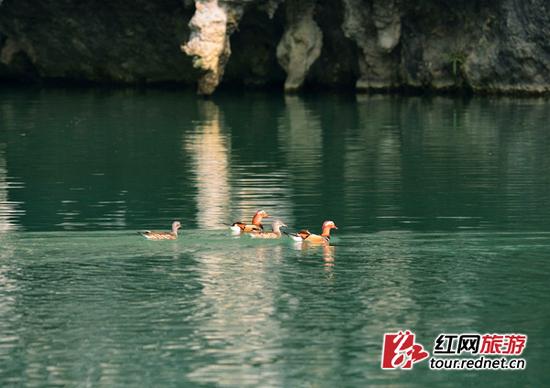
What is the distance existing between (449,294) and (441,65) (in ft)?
125

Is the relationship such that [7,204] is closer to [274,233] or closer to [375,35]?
[274,233]

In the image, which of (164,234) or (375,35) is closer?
(164,234)

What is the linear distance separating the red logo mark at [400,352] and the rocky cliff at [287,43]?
125 ft

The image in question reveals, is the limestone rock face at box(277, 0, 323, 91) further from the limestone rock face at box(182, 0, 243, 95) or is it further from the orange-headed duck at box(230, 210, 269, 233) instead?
the orange-headed duck at box(230, 210, 269, 233)

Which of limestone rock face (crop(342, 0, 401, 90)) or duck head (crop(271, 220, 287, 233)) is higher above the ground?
limestone rock face (crop(342, 0, 401, 90))

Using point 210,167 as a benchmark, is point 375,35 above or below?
above

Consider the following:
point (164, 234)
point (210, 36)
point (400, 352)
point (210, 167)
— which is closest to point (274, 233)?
point (164, 234)

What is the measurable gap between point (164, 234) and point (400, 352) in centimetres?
807

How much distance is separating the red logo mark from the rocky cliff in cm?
3799

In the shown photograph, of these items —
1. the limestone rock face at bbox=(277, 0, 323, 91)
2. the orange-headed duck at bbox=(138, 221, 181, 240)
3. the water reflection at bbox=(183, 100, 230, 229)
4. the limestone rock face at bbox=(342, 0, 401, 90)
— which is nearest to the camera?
the orange-headed duck at bbox=(138, 221, 181, 240)

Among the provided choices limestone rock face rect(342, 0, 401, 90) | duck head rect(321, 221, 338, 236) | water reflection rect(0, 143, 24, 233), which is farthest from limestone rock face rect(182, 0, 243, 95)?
duck head rect(321, 221, 338, 236)

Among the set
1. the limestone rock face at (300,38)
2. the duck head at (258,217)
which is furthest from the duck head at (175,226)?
the limestone rock face at (300,38)

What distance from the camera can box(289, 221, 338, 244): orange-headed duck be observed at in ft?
88.1

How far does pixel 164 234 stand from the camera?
27.0 m
